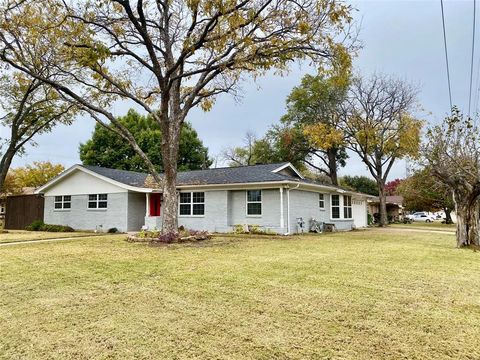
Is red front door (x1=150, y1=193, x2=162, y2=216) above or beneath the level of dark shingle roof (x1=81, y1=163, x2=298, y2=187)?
beneath

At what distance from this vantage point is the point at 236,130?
46406 mm

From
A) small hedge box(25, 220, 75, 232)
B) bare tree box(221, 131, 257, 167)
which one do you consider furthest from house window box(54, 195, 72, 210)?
bare tree box(221, 131, 257, 167)

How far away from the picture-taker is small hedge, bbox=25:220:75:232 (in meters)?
21.7

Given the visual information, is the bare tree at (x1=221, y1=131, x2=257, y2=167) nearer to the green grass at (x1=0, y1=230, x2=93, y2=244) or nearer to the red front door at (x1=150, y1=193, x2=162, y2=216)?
the red front door at (x1=150, y1=193, x2=162, y2=216)

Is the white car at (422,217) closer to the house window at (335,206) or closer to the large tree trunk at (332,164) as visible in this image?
the large tree trunk at (332,164)

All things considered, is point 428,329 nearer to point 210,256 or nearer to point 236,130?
point 210,256

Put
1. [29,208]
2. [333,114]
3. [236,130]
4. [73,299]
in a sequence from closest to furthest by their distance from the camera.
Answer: [73,299]
[29,208]
[333,114]
[236,130]

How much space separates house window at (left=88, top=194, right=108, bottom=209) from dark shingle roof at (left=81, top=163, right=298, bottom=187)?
1392 millimetres

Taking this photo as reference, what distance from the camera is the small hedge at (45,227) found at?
21719 millimetres

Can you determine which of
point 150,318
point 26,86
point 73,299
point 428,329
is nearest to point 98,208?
point 26,86

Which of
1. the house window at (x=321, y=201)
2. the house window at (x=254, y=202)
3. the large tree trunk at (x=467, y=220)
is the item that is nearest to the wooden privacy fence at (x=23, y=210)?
the house window at (x=254, y=202)

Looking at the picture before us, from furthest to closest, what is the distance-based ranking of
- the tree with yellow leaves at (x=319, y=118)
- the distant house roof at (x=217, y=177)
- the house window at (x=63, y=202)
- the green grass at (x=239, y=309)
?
the tree with yellow leaves at (x=319, y=118), the house window at (x=63, y=202), the distant house roof at (x=217, y=177), the green grass at (x=239, y=309)

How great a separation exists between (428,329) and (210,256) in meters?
6.56

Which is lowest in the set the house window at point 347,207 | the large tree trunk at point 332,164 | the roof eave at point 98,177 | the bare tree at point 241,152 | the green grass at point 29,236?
the green grass at point 29,236
